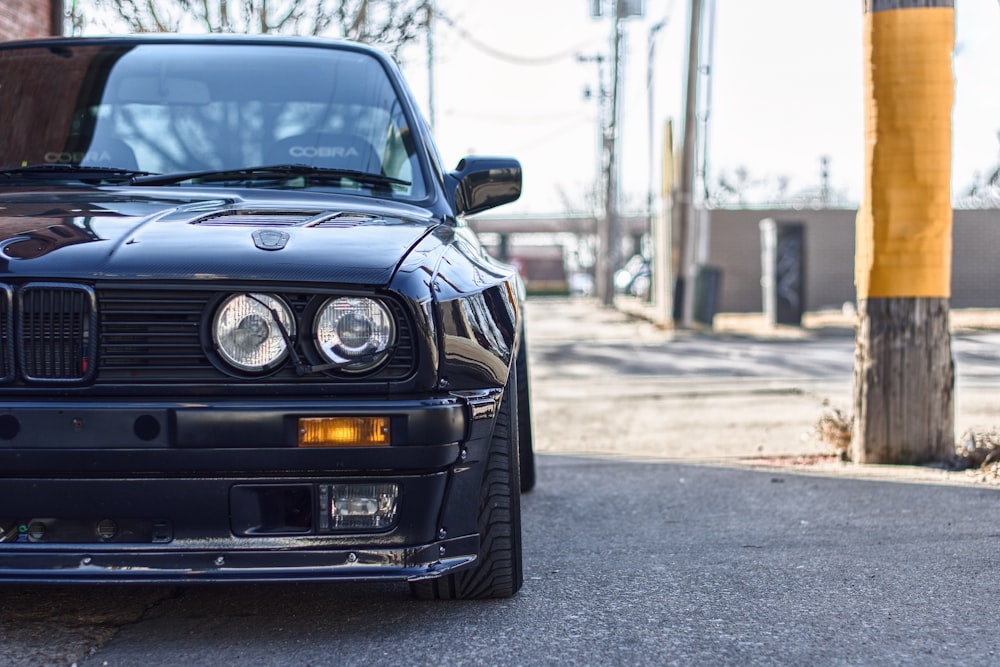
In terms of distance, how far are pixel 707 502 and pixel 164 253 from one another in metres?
2.72

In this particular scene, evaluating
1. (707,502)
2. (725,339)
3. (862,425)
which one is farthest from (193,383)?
(725,339)

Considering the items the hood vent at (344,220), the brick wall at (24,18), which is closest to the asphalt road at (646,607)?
the hood vent at (344,220)

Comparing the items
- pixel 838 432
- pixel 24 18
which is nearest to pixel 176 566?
pixel 838 432

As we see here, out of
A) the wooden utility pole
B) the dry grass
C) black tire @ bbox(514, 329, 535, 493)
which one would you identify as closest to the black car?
black tire @ bbox(514, 329, 535, 493)

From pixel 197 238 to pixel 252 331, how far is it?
299mm

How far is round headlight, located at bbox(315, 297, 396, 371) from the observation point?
2439 millimetres

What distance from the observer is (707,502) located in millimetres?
4508

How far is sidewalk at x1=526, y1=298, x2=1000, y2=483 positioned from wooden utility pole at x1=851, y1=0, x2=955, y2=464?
248 mm

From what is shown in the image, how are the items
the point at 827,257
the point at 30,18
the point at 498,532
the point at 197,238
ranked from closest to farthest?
the point at 197,238
the point at 498,532
the point at 30,18
the point at 827,257

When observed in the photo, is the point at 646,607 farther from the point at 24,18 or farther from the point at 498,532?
the point at 24,18

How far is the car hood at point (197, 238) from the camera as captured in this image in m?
2.45

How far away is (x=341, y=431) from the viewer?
241cm

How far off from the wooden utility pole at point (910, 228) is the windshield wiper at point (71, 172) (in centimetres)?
331

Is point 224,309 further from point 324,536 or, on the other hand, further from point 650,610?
point 650,610
